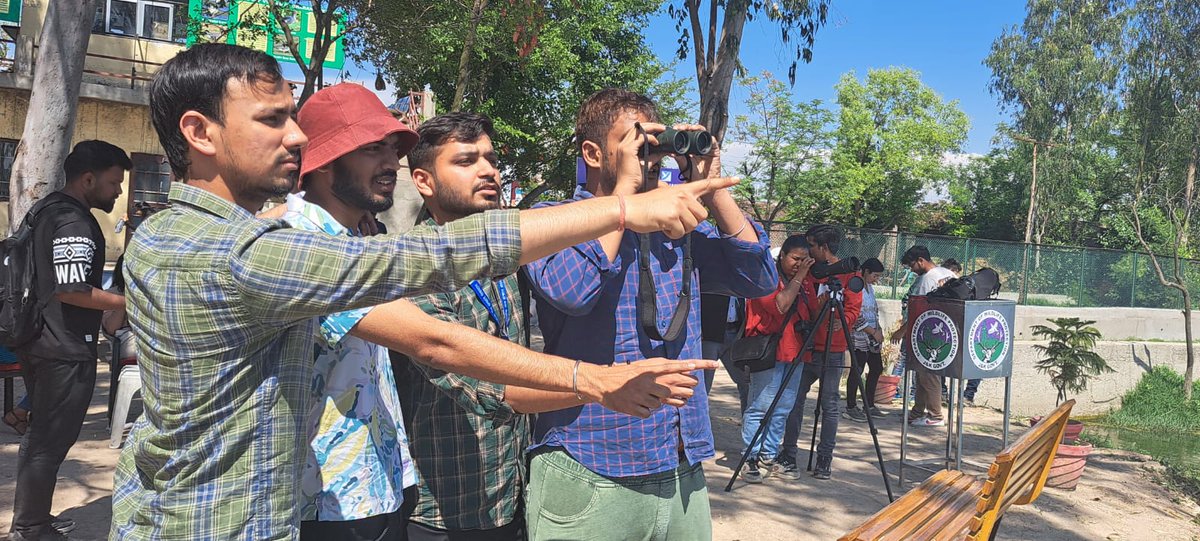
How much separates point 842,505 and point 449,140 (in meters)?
4.11

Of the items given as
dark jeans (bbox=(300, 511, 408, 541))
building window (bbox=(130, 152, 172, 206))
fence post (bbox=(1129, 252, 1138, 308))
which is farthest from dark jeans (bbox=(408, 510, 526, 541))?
building window (bbox=(130, 152, 172, 206))

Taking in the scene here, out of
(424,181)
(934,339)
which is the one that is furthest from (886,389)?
(424,181)

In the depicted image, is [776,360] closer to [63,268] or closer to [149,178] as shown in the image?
[63,268]

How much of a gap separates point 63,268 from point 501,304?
2.58 metres

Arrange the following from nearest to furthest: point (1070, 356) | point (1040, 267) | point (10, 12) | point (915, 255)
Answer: point (1070, 356), point (915, 255), point (1040, 267), point (10, 12)

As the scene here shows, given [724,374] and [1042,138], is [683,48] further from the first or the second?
[1042,138]

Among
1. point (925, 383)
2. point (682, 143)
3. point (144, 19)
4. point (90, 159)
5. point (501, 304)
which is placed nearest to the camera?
point (682, 143)

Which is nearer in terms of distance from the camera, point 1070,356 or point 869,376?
point 1070,356

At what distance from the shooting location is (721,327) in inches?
249

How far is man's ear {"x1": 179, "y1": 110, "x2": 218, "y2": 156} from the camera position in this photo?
157cm

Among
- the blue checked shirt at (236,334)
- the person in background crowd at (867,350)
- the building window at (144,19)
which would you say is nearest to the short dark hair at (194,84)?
the blue checked shirt at (236,334)

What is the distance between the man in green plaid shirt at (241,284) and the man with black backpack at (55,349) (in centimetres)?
281

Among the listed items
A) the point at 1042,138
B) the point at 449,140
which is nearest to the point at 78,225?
the point at 449,140

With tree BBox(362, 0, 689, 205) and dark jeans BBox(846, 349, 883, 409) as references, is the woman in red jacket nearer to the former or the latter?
dark jeans BBox(846, 349, 883, 409)
